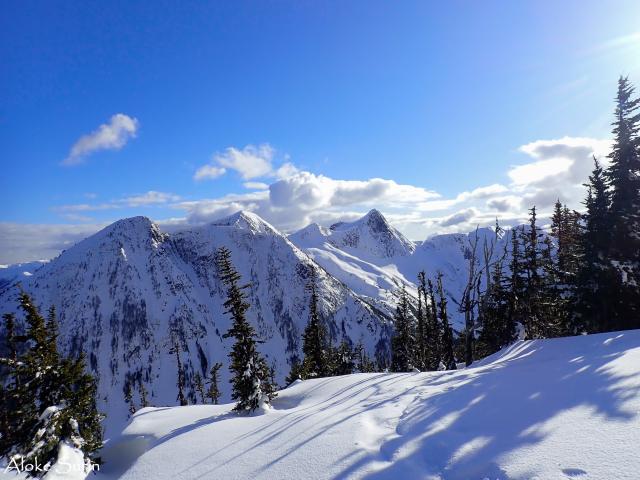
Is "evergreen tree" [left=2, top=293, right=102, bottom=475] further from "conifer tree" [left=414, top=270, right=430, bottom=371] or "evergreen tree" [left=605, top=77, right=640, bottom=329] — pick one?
"evergreen tree" [left=605, top=77, right=640, bottom=329]

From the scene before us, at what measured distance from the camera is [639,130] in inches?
970

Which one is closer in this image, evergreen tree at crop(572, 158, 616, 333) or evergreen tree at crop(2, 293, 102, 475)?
evergreen tree at crop(2, 293, 102, 475)

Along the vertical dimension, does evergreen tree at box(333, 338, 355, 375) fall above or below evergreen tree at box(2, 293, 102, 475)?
below

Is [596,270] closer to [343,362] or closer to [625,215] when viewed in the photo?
[625,215]

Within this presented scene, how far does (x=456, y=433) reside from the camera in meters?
7.70

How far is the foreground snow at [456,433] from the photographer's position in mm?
5984

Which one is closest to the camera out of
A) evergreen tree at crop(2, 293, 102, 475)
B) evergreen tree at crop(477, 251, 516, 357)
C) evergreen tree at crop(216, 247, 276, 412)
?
evergreen tree at crop(2, 293, 102, 475)

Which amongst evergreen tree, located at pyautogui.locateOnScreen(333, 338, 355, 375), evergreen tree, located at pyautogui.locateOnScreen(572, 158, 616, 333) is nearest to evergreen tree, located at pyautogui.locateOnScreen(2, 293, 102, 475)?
evergreen tree, located at pyautogui.locateOnScreen(572, 158, 616, 333)

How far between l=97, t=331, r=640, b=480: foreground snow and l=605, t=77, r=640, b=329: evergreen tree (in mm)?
12328

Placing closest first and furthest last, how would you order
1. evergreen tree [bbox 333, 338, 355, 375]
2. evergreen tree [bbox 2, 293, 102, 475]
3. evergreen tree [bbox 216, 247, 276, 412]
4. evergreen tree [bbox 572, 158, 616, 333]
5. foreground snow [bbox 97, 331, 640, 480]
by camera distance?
foreground snow [bbox 97, 331, 640, 480]
evergreen tree [bbox 2, 293, 102, 475]
evergreen tree [bbox 216, 247, 276, 412]
evergreen tree [bbox 572, 158, 616, 333]
evergreen tree [bbox 333, 338, 355, 375]

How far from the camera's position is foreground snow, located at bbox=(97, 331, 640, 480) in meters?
5.98

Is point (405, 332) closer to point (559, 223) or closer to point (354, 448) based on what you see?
point (559, 223)

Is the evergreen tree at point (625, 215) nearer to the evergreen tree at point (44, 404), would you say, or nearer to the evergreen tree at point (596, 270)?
the evergreen tree at point (596, 270)

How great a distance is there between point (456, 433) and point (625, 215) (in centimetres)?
2466
